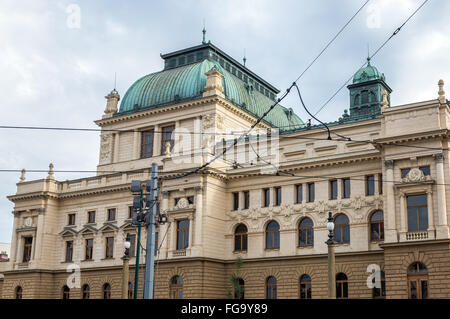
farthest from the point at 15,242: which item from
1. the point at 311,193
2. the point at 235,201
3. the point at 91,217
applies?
the point at 311,193

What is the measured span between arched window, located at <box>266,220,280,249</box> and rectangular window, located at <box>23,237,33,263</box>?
27.3 meters

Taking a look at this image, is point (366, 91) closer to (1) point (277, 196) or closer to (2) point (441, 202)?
(1) point (277, 196)

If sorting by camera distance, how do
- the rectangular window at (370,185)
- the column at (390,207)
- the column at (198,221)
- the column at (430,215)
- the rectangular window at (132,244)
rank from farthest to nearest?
the rectangular window at (132,244)
the column at (198,221)
the rectangular window at (370,185)
the column at (390,207)
the column at (430,215)

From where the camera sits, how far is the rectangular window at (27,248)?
212 feet

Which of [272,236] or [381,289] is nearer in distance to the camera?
[381,289]

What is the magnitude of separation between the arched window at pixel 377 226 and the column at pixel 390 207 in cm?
299

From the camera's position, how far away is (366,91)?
6831 cm

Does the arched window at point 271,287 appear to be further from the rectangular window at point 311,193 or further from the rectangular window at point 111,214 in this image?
the rectangular window at point 111,214

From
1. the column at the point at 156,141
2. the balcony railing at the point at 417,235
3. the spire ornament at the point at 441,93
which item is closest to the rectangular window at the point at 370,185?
the balcony railing at the point at 417,235

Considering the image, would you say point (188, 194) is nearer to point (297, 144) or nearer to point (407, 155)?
point (297, 144)

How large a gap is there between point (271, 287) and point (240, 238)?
17.7ft

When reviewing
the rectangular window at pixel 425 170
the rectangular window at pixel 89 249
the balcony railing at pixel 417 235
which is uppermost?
the rectangular window at pixel 425 170

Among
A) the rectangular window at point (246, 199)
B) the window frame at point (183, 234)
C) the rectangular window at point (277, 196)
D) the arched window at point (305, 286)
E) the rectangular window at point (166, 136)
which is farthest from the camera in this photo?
the rectangular window at point (166, 136)
